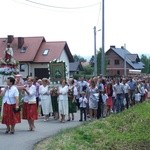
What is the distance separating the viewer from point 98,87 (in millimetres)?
21656

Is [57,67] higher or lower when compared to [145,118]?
higher

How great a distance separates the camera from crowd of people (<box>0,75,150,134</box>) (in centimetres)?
1569

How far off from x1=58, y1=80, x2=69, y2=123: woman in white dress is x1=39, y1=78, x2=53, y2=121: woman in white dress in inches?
21.9

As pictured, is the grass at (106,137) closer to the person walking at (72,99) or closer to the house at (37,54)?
the person walking at (72,99)

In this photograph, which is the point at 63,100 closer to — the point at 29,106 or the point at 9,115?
the point at 29,106

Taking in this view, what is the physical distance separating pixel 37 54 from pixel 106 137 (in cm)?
5549

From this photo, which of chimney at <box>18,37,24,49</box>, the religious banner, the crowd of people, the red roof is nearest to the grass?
the crowd of people

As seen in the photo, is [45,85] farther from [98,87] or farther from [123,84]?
[123,84]

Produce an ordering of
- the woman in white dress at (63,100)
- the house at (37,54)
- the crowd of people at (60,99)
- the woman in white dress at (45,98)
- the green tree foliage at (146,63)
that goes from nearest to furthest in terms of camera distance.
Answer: the crowd of people at (60,99) < the woman in white dress at (63,100) < the woman in white dress at (45,98) < the house at (37,54) < the green tree foliage at (146,63)

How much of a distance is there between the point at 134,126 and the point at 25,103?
3828mm

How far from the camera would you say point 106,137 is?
1465 centimetres

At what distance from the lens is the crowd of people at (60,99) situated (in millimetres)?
15688

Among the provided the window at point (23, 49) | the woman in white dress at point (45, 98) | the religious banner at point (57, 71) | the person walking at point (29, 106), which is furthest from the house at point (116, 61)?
the person walking at point (29, 106)

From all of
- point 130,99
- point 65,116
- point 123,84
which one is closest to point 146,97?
point 130,99
